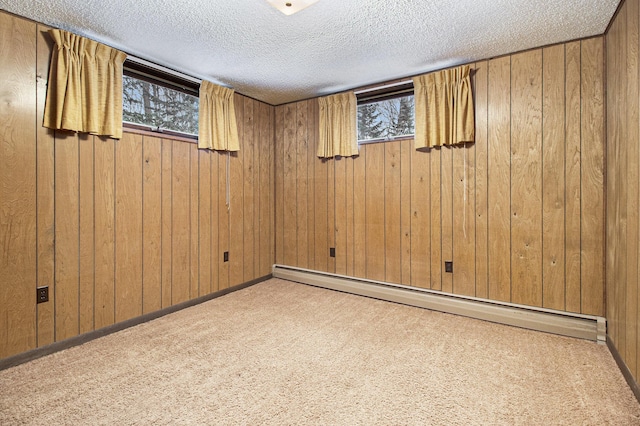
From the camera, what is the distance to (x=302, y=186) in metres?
3.81

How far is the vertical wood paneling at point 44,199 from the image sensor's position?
2.04m

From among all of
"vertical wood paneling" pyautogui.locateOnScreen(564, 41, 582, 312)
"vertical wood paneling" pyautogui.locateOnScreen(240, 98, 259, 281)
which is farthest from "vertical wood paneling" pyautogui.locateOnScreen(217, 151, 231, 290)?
"vertical wood paneling" pyautogui.locateOnScreen(564, 41, 582, 312)

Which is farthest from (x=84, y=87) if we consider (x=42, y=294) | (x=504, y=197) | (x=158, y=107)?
(x=504, y=197)

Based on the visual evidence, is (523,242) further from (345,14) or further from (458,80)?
(345,14)

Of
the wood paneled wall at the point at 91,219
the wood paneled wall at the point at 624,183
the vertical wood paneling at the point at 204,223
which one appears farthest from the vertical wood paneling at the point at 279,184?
the wood paneled wall at the point at 624,183

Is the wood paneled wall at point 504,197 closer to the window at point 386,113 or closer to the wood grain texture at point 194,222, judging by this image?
the window at point 386,113

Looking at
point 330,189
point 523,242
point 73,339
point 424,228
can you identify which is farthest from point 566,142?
point 73,339

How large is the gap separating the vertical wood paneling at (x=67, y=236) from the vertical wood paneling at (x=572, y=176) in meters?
3.62

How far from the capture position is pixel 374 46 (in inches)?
95.2

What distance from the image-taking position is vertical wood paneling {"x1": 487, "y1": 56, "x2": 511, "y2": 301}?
101 inches

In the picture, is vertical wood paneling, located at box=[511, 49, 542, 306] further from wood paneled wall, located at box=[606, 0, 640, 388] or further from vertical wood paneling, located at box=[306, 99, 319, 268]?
vertical wood paneling, located at box=[306, 99, 319, 268]

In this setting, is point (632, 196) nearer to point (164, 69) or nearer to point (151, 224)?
point (151, 224)

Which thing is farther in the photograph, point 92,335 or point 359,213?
point 359,213

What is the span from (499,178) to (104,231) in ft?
10.5
